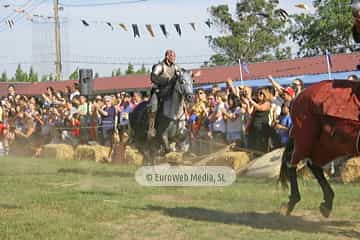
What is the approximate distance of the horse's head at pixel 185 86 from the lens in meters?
12.9

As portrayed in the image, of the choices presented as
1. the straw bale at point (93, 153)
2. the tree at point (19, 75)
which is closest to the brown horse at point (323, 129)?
the straw bale at point (93, 153)

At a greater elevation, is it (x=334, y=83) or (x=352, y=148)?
(x=334, y=83)

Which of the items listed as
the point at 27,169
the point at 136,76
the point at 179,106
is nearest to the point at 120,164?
the point at 27,169

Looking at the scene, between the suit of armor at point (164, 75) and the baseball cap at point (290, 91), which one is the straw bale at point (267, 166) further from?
the suit of armor at point (164, 75)

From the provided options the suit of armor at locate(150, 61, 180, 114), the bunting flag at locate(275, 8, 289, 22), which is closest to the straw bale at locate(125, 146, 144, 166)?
the suit of armor at locate(150, 61, 180, 114)

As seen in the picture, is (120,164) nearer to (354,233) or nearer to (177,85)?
(177,85)

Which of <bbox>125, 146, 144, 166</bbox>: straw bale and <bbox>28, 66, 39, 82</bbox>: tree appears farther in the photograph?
<bbox>28, 66, 39, 82</bbox>: tree

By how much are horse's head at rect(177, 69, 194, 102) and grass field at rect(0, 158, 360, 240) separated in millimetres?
1838

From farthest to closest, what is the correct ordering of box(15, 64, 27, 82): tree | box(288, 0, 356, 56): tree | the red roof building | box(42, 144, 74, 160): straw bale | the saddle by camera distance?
1. box(15, 64, 27, 82): tree
2. box(288, 0, 356, 56): tree
3. the red roof building
4. box(42, 144, 74, 160): straw bale
5. the saddle

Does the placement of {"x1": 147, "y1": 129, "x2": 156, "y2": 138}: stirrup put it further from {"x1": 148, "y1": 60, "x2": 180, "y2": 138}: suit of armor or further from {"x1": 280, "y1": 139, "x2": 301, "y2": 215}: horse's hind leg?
{"x1": 280, "y1": 139, "x2": 301, "y2": 215}: horse's hind leg

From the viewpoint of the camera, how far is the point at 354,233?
25.7 ft

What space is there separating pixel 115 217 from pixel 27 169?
728 cm

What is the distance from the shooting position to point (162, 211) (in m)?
9.38

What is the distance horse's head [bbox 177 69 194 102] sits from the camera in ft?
42.2
